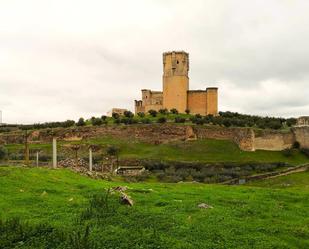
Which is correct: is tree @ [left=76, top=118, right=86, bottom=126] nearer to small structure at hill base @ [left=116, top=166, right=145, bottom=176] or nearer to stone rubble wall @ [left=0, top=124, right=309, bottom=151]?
stone rubble wall @ [left=0, top=124, right=309, bottom=151]

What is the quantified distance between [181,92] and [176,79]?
1692 millimetres

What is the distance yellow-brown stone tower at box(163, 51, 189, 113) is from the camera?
2323 inches

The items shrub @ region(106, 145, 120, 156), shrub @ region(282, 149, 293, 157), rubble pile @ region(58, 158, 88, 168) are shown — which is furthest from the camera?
shrub @ region(282, 149, 293, 157)

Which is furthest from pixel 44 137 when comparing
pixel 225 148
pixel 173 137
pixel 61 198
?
pixel 61 198

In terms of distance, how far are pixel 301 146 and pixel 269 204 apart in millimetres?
38844

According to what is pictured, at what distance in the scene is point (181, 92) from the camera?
5897cm

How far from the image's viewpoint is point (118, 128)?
161 ft

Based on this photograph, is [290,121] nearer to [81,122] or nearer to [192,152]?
[192,152]

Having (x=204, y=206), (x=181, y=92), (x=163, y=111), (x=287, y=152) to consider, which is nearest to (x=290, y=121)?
(x=181, y=92)

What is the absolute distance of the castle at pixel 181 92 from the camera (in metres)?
58.7

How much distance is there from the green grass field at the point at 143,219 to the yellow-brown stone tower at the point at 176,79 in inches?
1812

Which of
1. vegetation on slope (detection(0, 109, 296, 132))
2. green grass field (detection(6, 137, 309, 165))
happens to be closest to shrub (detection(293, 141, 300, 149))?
green grass field (detection(6, 137, 309, 165))

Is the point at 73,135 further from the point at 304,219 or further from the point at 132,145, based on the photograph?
the point at 304,219

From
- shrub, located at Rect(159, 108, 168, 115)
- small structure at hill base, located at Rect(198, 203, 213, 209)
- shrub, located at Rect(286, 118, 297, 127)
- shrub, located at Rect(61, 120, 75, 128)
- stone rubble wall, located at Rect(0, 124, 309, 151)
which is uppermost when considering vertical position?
shrub, located at Rect(159, 108, 168, 115)
